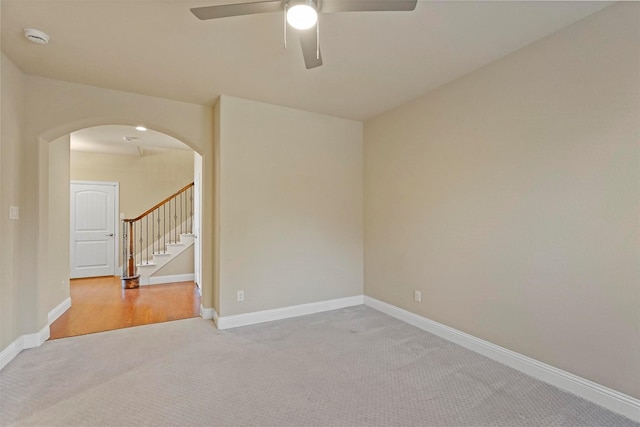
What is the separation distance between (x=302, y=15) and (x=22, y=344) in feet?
12.5

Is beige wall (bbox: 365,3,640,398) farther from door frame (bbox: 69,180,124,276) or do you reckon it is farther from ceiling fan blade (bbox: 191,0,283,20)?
door frame (bbox: 69,180,124,276)

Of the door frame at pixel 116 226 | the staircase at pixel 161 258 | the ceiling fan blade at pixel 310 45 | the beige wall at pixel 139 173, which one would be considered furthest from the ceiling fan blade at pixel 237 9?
the door frame at pixel 116 226

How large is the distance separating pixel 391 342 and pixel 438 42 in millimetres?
2803

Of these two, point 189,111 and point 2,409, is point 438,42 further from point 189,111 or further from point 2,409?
point 2,409

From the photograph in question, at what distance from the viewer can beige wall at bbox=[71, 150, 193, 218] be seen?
6629mm

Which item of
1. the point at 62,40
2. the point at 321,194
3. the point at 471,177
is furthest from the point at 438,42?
the point at 62,40

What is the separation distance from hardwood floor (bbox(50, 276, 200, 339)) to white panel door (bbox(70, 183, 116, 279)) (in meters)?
0.69

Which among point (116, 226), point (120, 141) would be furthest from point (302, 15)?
point (116, 226)

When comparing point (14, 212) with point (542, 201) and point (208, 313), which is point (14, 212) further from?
point (542, 201)

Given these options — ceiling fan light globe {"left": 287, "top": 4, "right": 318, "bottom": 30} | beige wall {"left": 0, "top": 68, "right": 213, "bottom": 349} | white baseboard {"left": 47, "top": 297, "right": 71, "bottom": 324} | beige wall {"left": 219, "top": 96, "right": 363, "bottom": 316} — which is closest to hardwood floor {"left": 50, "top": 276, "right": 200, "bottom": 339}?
white baseboard {"left": 47, "top": 297, "right": 71, "bottom": 324}

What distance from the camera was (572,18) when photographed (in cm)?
216

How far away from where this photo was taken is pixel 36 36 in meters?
2.30

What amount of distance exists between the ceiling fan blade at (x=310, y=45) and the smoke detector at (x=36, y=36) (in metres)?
2.03

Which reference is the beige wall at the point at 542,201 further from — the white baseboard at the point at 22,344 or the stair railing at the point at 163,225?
the stair railing at the point at 163,225
